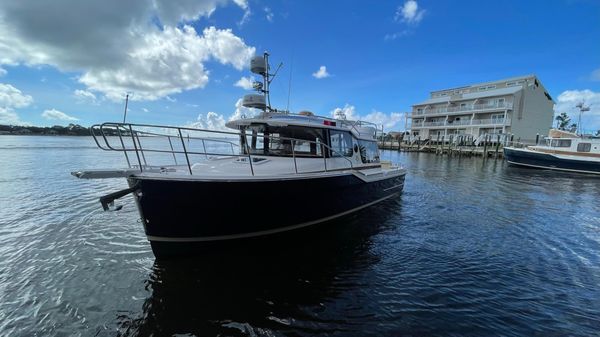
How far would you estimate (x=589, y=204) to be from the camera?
42.1 ft

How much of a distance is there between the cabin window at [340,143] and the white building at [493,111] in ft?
152

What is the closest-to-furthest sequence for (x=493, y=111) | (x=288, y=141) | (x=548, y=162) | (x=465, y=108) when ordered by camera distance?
(x=288, y=141) < (x=548, y=162) < (x=493, y=111) < (x=465, y=108)

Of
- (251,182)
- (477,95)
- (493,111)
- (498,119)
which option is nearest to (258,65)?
(251,182)

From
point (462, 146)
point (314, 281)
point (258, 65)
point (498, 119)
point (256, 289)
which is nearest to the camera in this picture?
point (256, 289)

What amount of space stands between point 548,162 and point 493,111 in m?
23.9

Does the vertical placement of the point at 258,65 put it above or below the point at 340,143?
above

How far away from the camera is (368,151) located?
10523mm

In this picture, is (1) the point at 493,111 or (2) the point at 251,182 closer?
(2) the point at 251,182

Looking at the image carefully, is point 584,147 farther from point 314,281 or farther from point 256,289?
point 256,289

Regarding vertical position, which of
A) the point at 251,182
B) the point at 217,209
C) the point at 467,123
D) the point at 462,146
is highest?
the point at 467,123

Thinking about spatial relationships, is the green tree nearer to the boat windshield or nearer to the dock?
the dock

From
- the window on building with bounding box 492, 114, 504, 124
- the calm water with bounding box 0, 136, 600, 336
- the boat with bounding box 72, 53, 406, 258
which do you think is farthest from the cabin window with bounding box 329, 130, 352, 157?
the window on building with bounding box 492, 114, 504, 124

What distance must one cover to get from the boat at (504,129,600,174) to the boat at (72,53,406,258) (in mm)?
27619

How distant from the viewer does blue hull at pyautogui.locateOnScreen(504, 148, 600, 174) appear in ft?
82.8
